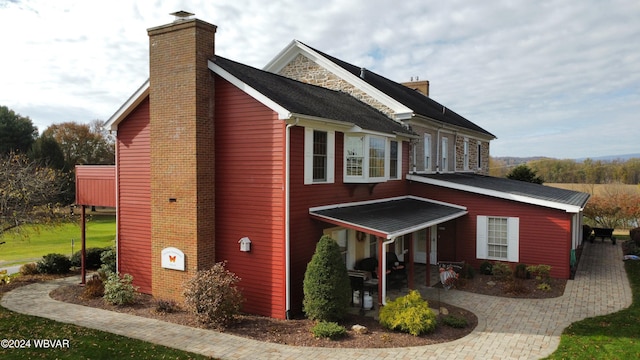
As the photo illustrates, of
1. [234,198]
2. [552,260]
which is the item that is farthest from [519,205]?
[234,198]

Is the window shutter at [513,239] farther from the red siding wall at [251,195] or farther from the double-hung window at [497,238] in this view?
the red siding wall at [251,195]

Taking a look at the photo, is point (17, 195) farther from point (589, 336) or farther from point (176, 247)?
point (589, 336)

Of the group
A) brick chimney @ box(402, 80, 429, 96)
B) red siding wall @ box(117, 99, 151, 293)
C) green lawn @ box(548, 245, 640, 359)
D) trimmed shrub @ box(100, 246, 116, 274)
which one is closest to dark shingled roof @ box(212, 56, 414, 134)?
red siding wall @ box(117, 99, 151, 293)

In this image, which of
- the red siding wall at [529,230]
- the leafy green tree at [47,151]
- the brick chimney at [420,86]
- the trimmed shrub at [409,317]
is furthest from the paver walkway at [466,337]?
the leafy green tree at [47,151]

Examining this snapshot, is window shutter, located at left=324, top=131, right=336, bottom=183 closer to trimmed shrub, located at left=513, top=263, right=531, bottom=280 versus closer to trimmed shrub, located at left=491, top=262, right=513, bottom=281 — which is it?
trimmed shrub, located at left=491, top=262, right=513, bottom=281

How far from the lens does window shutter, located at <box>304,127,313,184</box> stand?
1268cm

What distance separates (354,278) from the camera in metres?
13.5

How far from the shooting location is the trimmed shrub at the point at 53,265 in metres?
17.8

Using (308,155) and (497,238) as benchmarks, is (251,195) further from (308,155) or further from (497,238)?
(497,238)

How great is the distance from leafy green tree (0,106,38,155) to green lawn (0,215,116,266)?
16336mm

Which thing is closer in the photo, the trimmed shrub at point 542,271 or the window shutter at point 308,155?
the window shutter at point 308,155

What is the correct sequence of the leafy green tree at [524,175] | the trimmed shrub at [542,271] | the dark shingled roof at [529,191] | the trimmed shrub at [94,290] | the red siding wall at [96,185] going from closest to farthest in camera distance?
the trimmed shrub at [94,290], the red siding wall at [96,185], the trimmed shrub at [542,271], the dark shingled roof at [529,191], the leafy green tree at [524,175]

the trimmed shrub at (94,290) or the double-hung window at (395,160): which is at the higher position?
the double-hung window at (395,160)

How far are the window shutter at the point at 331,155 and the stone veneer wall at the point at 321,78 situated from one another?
7.02 meters
